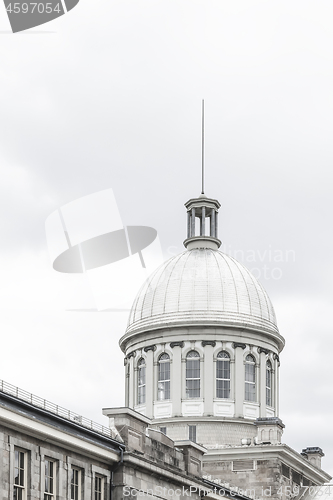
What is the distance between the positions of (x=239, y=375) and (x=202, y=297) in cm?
558

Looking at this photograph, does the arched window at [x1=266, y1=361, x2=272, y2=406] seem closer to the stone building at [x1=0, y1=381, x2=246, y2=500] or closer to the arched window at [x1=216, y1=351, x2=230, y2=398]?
the arched window at [x1=216, y1=351, x2=230, y2=398]

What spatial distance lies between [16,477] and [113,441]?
21.1 feet

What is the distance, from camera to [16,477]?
34875 mm

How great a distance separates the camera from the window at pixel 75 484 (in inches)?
1515

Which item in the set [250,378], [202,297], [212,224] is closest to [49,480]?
[202,297]

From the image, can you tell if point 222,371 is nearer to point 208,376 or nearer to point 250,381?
point 208,376

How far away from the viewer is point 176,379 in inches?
2687

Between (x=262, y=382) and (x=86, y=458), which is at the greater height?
(x=262, y=382)

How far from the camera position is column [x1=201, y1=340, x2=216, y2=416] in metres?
67.3

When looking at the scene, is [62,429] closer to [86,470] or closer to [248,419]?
[86,470]

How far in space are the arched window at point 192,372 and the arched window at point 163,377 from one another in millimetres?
1389

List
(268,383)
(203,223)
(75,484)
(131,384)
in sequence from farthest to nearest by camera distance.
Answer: (203,223)
(131,384)
(268,383)
(75,484)

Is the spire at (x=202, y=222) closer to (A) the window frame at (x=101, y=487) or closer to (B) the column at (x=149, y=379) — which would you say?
(B) the column at (x=149, y=379)

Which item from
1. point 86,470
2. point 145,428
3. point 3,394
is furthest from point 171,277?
point 3,394
